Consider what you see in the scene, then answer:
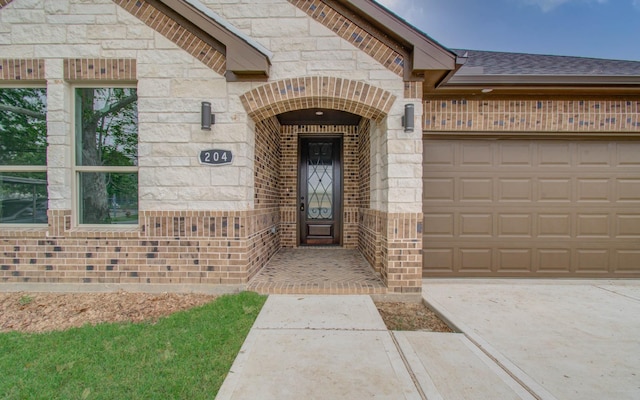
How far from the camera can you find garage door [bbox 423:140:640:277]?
15.2ft

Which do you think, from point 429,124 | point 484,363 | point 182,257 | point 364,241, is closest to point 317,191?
point 364,241

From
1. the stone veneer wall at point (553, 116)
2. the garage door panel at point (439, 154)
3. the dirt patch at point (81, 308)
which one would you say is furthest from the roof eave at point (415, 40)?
the dirt patch at point (81, 308)

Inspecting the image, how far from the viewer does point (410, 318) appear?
11.3ft

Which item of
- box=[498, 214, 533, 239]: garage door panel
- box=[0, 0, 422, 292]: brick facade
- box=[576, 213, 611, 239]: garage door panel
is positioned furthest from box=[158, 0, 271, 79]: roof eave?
box=[576, 213, 611, 239]: garage door panel

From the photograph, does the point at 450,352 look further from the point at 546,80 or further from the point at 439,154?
the point at 546,80

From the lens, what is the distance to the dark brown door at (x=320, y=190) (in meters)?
6.86

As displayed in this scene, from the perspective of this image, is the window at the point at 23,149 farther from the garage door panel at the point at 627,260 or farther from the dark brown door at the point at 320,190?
the garage door panel at the point at 627,260

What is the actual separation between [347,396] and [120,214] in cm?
373

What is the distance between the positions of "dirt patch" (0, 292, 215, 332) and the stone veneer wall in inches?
187

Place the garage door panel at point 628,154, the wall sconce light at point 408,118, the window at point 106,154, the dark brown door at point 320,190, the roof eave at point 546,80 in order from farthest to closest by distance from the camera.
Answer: the dark brown door at point 320,190, the garage door panel at point 628,154, the roof eave at point 546,80, the window at point 106,154, the wall sconce light at point 408,118

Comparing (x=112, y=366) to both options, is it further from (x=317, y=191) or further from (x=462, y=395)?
(x=317, y=191)

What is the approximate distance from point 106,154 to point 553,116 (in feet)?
21.6

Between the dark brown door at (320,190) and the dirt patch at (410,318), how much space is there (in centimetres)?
317

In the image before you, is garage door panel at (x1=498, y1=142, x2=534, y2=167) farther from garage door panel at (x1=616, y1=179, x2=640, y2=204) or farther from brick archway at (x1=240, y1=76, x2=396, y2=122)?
brick archway at (x1=240, y1=76, x2=396, y2=122)
